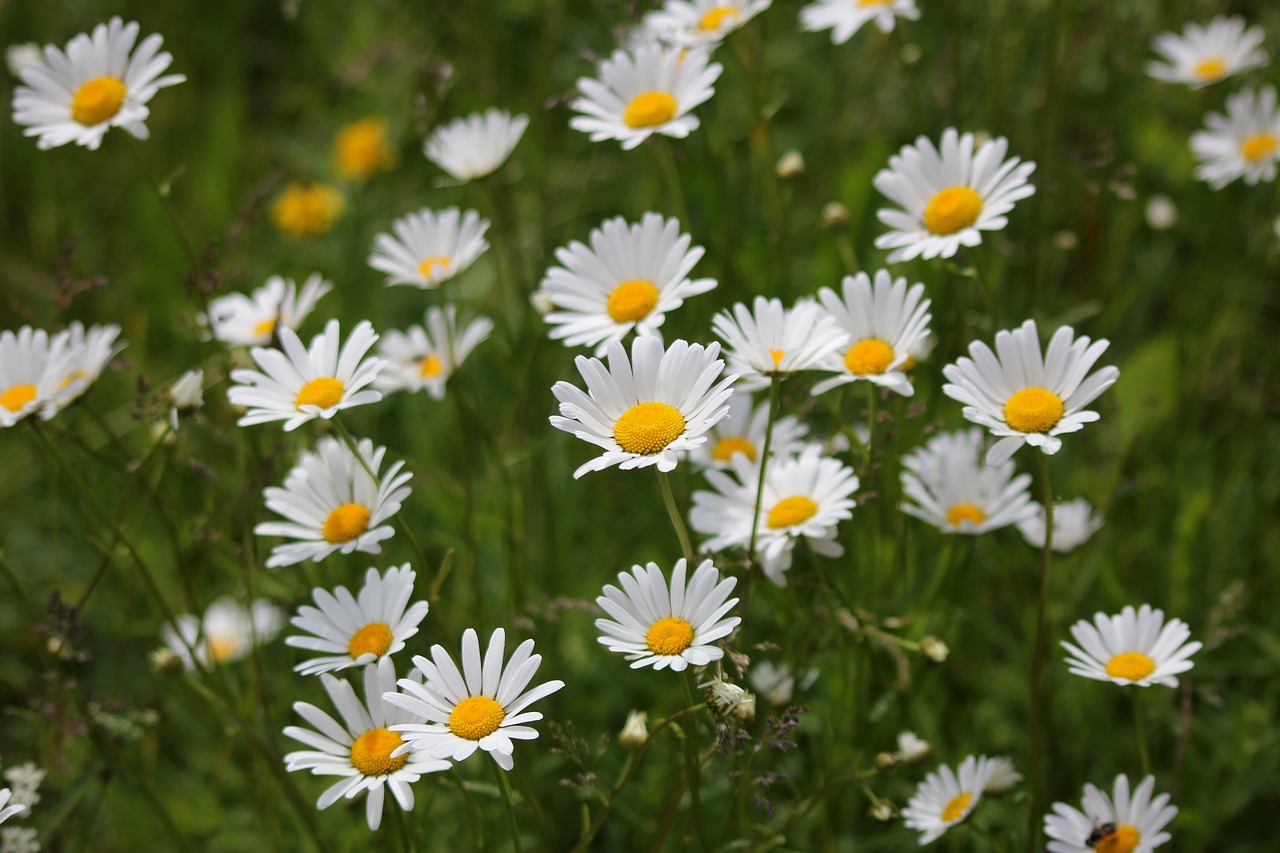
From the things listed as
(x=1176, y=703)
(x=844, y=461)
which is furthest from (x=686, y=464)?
(x=1176, y=703)

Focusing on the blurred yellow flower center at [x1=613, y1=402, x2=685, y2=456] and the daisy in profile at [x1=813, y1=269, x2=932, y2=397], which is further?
the daisy in profile at [x1=813, y1=269, x2=932, y2=397]

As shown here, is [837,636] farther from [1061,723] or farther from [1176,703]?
[1176,703]

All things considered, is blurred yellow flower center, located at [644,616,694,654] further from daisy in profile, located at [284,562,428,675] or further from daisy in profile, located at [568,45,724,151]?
daisy in profile, located at [568,45,724,151]

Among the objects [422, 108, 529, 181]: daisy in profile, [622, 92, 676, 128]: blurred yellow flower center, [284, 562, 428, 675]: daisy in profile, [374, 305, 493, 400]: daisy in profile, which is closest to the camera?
[284, 562, 428, 675]: daisy in profile

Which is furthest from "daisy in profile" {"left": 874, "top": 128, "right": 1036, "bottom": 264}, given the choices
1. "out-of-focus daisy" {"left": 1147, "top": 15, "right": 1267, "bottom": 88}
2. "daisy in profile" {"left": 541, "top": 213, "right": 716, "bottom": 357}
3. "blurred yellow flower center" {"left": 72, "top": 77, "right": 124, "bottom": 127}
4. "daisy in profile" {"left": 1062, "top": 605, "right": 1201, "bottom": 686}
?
"blurred yellow flower center" {"left": 72, "top": 77, "right": 124, "bottom": 127}

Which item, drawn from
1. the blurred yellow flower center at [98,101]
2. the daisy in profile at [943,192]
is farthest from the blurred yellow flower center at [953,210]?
the blurred yellow flower center at [98,101]
